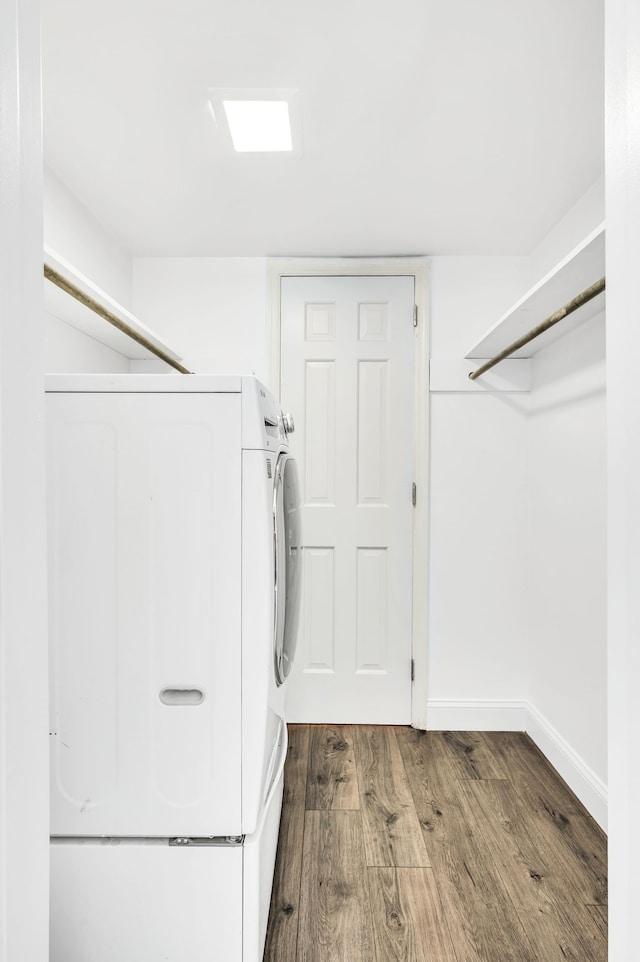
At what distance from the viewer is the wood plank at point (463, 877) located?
1.47 meters

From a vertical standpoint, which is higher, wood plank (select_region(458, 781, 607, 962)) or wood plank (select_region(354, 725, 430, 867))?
wood plank (select_region(458, 781, 607, 962))

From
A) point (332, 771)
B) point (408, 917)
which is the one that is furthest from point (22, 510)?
point (332, 771)

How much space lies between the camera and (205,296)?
283cm

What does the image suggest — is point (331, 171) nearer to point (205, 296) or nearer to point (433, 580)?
point (205, 296)

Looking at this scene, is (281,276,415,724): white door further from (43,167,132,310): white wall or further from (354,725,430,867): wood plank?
(43,167,132,310): white wall

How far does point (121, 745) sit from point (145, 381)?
32.7 inches

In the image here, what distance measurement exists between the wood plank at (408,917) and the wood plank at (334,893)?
0.03m

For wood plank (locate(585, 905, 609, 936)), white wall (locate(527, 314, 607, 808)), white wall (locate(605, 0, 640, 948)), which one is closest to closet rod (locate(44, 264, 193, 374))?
white wall (locate(605, 0, 640, 948))

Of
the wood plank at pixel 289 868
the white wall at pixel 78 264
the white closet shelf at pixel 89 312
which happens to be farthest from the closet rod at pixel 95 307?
the wood plank at pixel 289 868

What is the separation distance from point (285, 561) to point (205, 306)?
175 cm

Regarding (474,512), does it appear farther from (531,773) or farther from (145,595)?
(145,595)

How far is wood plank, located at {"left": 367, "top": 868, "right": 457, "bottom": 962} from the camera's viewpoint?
1.45m

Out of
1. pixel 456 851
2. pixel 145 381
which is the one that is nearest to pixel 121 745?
pixel 145 381

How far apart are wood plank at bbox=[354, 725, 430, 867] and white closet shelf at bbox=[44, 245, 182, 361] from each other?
1.95 metres
